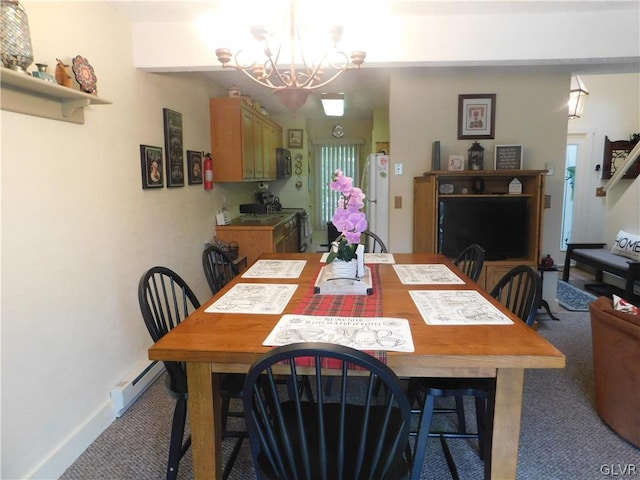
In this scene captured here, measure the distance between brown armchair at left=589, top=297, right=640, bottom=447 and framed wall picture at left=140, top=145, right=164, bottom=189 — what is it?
2.77 meters

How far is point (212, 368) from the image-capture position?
134 cm

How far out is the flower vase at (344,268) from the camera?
1.89 m

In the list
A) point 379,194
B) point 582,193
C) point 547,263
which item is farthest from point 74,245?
point 582,193

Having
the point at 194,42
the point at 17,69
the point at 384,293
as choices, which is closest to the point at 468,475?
the point at 384,293

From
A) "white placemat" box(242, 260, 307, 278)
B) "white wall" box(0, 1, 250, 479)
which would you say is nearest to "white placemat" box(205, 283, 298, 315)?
"white placemat" box(242, 260, 307, 278)

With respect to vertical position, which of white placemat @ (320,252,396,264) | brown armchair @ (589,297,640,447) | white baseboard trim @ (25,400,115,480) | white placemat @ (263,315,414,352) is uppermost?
white placemat @ (320,252,396,264)

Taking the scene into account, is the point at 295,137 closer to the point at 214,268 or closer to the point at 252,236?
the point at 252,236

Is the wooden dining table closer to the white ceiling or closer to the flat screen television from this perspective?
the white ceiling

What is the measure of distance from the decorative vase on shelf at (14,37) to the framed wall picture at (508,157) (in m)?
3.57

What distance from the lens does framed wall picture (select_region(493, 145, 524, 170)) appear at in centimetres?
378

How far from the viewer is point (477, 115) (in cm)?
384

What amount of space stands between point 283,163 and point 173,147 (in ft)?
9.79

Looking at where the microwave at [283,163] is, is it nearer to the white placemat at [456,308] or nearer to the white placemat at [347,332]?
the white placemat at [456,308]

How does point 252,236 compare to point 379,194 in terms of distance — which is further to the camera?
point 379,194
